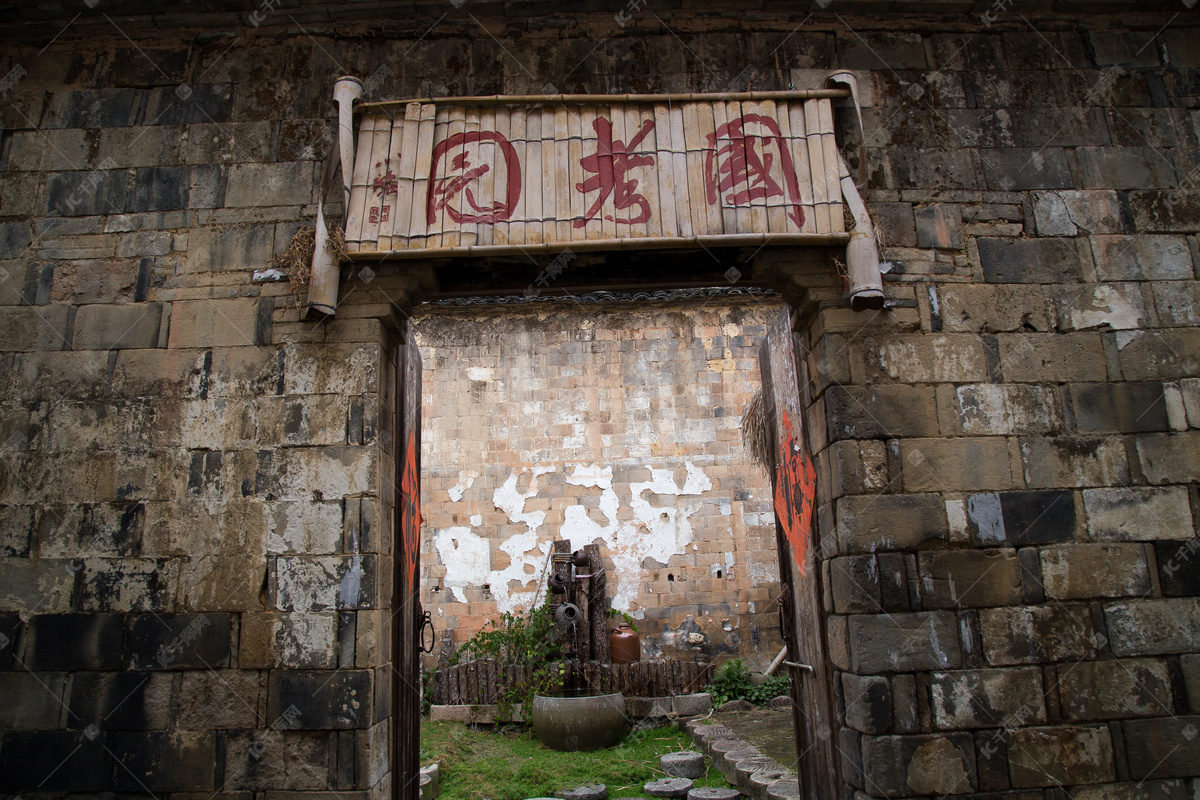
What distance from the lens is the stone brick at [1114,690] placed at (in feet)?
11.0

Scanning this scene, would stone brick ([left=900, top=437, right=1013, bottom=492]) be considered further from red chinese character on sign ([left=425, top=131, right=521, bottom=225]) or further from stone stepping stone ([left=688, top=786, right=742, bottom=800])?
stone stepping stone ([left=688, top=786, right=742, bottom=800])

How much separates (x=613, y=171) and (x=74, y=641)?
354 centimetres

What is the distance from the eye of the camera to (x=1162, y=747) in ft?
10.9

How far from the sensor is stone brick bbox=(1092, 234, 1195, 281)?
3912mm

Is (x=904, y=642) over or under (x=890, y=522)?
under

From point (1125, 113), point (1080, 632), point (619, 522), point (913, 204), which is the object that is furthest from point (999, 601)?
point (619, 522)

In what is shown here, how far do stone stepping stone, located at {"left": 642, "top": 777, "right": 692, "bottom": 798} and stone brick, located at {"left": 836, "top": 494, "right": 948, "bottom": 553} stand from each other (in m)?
3.80

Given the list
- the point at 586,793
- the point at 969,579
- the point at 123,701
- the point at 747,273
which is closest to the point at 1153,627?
the point at 969,579

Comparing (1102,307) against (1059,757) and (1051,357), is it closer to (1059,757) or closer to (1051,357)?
(1051,357)

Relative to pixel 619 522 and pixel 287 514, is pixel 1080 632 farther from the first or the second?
pixel 619 522

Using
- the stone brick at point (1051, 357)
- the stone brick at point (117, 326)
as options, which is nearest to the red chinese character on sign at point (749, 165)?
the stone brick at point (1051, 357)

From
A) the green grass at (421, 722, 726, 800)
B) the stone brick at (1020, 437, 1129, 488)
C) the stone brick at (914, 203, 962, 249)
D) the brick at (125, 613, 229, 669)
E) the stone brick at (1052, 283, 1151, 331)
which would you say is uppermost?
the stone brick at (914, 203, 962, 249)

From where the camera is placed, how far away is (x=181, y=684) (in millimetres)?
3385

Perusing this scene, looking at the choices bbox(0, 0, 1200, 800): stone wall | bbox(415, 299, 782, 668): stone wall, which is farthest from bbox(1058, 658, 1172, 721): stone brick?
bbox(415, 299, 782, 668): stone wall
